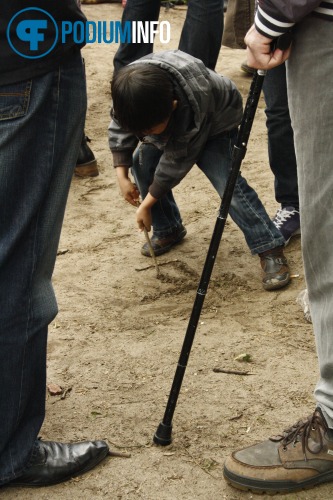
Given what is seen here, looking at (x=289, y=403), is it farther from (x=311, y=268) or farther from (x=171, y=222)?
(x=171, y=222)

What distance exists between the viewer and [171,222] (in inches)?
184

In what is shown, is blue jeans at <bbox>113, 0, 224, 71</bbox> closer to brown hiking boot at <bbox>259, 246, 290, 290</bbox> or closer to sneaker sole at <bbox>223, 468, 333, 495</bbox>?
brown hiking boot at <bbox>259, 246, 290, 290</bbox>

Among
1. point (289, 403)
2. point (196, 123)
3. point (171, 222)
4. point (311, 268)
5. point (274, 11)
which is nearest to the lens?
point (274, 11)

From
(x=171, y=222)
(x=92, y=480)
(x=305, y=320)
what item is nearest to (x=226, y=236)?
(x=171, y=222)

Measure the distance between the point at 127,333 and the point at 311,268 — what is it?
4.75 ft

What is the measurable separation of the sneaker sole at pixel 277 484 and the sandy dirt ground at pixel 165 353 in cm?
3

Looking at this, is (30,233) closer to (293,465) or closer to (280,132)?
(293,465)

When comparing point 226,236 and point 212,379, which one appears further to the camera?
point 226,236

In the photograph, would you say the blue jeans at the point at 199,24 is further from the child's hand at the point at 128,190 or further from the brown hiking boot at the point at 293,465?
the brown hiking boot at the point at 293,465

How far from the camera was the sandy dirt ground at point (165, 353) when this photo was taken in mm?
2936

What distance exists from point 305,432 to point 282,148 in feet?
6.36

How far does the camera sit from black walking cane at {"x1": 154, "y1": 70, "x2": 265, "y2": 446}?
2.79 m

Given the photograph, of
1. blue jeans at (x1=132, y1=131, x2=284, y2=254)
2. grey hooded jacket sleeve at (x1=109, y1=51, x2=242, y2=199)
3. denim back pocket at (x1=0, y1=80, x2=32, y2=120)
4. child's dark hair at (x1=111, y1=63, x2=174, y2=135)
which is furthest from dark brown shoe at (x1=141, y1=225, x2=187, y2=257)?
denim back pocket at (x1=0, y1=80, x2=32, y2=120)

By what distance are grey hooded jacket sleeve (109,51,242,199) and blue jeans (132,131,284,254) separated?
0.08m
